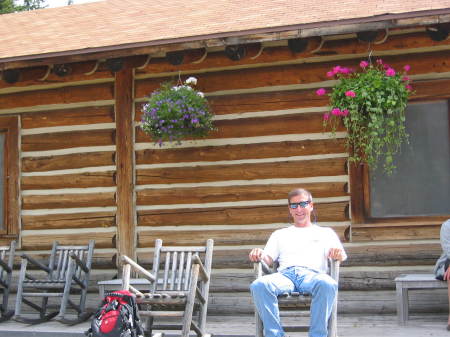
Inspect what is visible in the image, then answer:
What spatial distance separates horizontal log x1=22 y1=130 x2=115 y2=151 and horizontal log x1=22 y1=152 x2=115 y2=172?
104mm

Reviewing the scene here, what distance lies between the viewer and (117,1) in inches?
420

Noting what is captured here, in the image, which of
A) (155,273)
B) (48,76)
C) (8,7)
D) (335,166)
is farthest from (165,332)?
(8,7)

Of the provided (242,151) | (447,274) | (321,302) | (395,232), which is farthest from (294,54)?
(321,302)

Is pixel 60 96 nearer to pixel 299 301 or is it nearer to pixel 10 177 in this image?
pixel 10 177

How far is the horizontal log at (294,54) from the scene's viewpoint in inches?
263

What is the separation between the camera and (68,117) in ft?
25.6

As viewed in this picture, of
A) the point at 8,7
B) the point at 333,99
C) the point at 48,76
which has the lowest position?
the point at 333,99

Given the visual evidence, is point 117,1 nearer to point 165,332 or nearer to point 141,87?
point 141,87

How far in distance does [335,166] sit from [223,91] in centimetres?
133

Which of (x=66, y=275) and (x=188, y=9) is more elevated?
(x=188, y=9)

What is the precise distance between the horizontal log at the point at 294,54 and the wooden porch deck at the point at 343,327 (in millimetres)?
2405

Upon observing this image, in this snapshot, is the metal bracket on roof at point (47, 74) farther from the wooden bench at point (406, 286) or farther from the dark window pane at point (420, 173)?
the wooden bench at point (406, 286)

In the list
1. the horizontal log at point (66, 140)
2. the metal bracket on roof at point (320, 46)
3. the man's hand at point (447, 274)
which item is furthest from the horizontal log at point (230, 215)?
the metal bracket on roof at point (320, 46)

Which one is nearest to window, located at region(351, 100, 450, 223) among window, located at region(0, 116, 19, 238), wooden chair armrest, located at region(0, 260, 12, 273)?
wooden chair armrest, located at region(0, 260, 12, 273)
